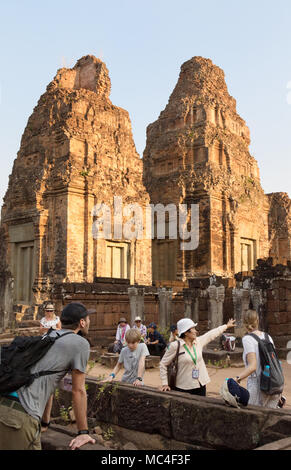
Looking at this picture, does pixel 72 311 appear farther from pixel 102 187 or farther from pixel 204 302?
pixel 102 187

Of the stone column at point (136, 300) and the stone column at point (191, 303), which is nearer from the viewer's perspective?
the stone column at point (191, 303)

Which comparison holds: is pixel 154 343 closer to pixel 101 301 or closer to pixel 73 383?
pixel 101 301

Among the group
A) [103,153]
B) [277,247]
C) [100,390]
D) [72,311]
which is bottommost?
[100,390]

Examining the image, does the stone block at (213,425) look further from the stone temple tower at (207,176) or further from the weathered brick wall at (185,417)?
the stone temple tower at (207,176)

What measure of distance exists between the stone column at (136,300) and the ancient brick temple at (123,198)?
36 millimetres

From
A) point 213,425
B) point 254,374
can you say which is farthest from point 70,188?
point 213,425

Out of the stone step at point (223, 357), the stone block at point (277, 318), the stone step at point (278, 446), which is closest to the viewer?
the stone step at point (278, 446)

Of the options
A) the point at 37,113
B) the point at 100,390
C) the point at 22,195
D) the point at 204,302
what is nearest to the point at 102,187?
the point at 22,195

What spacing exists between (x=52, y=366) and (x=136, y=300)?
12.8 meters

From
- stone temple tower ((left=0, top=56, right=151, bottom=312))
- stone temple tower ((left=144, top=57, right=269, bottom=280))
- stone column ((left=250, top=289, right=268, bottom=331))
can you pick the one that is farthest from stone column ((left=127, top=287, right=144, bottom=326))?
stone temple tower ((left=144, top=57, right=269, bottom=280))

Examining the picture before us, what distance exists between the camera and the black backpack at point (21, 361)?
9.76ft

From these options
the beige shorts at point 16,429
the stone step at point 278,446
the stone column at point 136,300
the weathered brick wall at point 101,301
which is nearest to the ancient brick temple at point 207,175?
the weathered brick wall at point 101,301

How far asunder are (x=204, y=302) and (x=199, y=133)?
12792 mm

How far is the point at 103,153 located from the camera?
20938 millimetres
